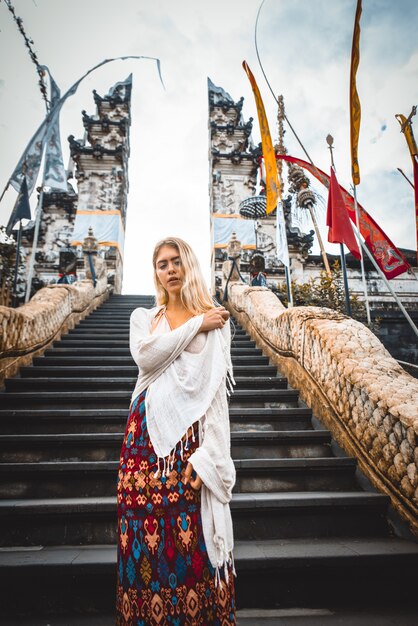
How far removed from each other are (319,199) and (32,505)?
12.2 metres

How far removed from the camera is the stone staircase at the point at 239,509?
6.64 feet

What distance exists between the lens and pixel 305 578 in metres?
2.08

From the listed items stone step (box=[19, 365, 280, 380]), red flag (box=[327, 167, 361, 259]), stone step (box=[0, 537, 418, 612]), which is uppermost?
red flag (box=[327, 167, 361, 259])

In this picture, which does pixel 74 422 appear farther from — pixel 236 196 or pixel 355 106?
pixel 236 196

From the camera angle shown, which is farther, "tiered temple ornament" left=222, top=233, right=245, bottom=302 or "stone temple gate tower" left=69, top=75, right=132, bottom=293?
"stone temple gate tower" left=69, top=75, right=132, bottom=293

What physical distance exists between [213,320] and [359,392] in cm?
189

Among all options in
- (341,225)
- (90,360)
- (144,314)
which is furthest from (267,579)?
(341,225)

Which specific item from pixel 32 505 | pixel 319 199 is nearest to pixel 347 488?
pixel 32 505

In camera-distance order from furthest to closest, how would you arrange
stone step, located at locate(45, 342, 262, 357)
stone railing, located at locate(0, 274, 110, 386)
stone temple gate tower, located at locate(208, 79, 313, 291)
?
stone temple gate tower, located at locate(208, 79, 313, 291), stone step, located at locate(45, 342, 262, 357), stone railing, located at locate(0, 274, 110, 386)

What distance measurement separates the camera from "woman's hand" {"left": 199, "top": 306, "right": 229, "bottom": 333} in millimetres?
1478

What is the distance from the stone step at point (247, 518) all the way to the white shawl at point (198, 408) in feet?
4.43

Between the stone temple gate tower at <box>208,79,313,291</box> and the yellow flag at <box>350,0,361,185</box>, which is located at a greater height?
the stone temple gate tower at <box>208,79,313,291</box>

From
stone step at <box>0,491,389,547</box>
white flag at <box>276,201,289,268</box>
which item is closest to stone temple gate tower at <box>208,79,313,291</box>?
A: white flag at <box>276,201,289,268</box>

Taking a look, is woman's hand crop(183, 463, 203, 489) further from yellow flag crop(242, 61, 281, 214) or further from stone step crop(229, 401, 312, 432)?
yellow flag crop(242, 61, 281, 214)
